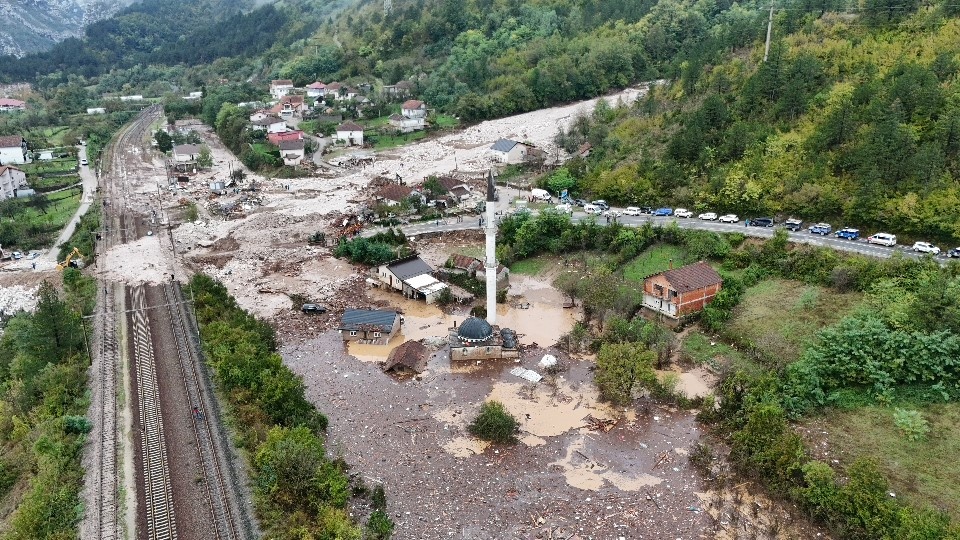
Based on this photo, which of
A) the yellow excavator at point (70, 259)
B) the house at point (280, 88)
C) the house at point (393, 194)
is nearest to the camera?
the yellow excavator at point (70, 259)

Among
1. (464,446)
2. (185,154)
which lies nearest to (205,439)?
(464,446)

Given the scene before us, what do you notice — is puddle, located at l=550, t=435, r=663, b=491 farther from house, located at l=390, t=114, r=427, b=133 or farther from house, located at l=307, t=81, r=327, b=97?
house, located at l=307, t=81, r=327, b=97

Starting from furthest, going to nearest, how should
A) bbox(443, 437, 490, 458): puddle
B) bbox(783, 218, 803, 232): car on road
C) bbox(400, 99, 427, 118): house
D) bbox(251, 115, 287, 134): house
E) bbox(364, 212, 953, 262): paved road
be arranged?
bbox(400, 99, 427, 118): house < bbox(251, 115, 287, 134): house < bbox(783, 218, 803, 232): car on road < bbox(364, 212, 953, 262): paved road < bbox(443, 437, 490, 458): puddle

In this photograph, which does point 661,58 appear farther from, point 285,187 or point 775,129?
point 285,187

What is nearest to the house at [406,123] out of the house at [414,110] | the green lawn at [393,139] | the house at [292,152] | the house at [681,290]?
the house at [414,110]

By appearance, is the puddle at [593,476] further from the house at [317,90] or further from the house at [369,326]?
the house at [317,90]

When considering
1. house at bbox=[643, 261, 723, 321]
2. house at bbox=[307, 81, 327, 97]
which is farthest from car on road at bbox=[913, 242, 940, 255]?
house at bbox=[307, 81, 327, 97]
